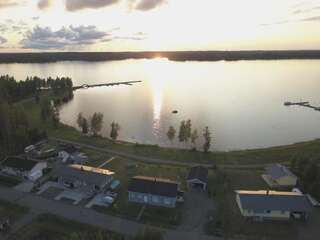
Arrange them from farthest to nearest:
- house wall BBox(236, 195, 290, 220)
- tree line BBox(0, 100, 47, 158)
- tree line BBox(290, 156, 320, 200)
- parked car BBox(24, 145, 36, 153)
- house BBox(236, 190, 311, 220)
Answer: parked car BBox(24, 145, 36, 153)
tree line BBox(0, 100, 47, 158)
tree line BBox(290, 156, 320, 200)
house wall BBox(236, 195, 290, 220)
house BBox(236, 190, 311, 220)

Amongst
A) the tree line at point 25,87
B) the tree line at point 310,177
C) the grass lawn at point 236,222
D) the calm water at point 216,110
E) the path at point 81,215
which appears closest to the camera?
the path at point 81,215

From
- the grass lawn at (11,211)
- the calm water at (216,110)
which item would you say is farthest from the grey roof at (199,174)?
the calm water at (216,110)

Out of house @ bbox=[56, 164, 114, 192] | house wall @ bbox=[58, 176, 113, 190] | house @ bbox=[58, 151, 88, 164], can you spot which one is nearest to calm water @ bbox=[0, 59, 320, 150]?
house @ bbox=[58, 151, 88, 164]

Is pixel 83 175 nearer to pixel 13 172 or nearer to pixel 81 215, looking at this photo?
pixel 81 215

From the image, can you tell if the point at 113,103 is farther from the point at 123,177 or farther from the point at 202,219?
the point at 202,219

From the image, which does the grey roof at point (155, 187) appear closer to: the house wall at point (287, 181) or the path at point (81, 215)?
the path at point (81, 215)

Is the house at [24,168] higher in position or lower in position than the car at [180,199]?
higher

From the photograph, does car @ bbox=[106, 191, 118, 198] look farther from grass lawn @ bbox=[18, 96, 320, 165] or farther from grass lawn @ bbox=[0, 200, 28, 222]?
grass lawn @ bbox=[18, 96, 320, 165]
